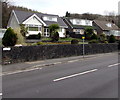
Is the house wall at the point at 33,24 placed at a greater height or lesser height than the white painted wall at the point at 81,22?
lesser

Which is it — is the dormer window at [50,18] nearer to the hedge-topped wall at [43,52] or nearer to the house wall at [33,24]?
the house wall at [33,24]

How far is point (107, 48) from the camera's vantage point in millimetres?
27641

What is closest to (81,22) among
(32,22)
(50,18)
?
(50,18)

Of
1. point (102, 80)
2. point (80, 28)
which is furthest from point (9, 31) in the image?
point (80, 28)

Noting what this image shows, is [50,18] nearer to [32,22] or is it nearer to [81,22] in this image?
[32,22]

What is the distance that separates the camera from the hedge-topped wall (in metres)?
14.9

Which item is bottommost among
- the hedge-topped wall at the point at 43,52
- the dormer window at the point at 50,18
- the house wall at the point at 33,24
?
the hedge-topped wall at the point at 43,52

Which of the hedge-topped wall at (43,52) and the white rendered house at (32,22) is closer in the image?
the hedge-topped wall at (43,52)

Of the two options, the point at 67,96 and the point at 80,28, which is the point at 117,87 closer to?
the point at 67,96

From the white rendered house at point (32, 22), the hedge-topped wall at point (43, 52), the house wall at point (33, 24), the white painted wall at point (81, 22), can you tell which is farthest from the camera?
the white painted wall at point (81, 22)

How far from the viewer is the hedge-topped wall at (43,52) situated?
1491 centimetres

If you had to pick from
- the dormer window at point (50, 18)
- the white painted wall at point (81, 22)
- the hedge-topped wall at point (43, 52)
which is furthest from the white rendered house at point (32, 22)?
the hedge-topped wall at point (43, 52)

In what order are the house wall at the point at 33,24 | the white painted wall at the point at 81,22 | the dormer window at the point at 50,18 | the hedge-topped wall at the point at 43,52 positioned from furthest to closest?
the white painted wall at the point at 81,22
the dormer window at the point at 50,18
the house wall at the point at 33,24
the hedge-topped wall at the point at 43,52

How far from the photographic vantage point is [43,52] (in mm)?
17688
